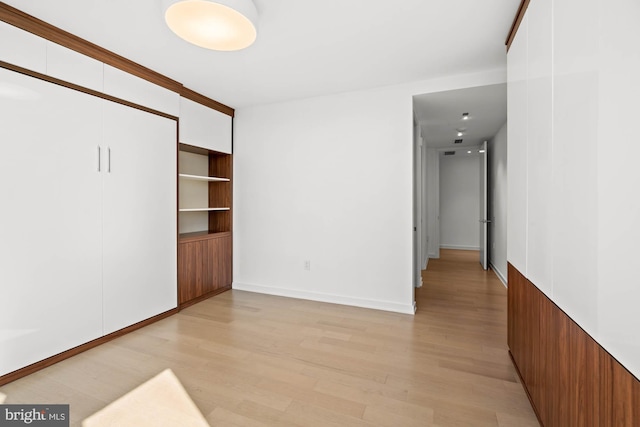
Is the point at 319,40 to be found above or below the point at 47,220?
above

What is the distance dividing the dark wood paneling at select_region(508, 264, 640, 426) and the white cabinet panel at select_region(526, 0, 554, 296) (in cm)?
18

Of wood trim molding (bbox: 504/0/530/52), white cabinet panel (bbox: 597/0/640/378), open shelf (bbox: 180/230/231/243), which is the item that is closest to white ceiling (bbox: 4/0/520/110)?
wood trim molding (bbox: 504/0/530/52)

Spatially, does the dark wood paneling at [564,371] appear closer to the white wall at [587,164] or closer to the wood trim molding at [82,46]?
the white wall at [587,164]

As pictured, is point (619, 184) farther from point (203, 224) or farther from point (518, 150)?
point (203, 224)

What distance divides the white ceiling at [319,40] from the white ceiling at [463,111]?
12.8 inches

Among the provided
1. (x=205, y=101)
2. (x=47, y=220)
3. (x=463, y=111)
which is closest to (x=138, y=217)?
(x=47, y=220)

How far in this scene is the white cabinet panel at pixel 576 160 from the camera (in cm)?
108

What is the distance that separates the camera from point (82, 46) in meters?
2.45

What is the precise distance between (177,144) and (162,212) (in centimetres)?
82

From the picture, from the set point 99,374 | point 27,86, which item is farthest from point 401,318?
point 27,86

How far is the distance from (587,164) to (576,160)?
10cm

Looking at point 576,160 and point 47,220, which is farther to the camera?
point 47,220

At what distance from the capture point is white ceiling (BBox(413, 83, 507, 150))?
10.9 ft

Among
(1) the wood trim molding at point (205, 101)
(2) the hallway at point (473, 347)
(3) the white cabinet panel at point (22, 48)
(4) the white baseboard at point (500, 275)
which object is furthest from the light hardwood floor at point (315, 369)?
(1) the wood trim molding at point (205, 101)
